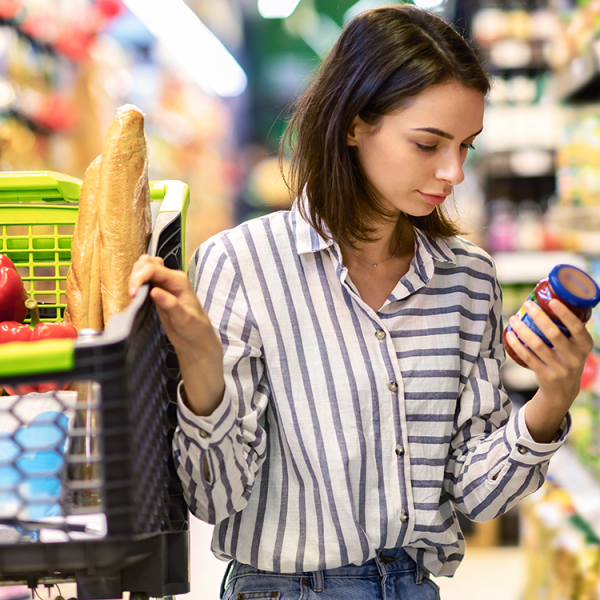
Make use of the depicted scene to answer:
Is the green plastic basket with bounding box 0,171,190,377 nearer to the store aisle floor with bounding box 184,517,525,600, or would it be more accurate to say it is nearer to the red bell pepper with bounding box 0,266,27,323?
the red bell pepper with bounding box 0,266,27,323

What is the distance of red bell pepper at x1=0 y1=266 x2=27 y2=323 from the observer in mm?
1131

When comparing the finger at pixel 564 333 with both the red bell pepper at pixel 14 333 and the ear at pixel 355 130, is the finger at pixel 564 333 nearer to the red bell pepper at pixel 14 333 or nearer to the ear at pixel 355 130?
the ear at pixel 355 130

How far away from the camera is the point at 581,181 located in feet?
8.36

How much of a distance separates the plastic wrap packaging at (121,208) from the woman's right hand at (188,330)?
0.18m

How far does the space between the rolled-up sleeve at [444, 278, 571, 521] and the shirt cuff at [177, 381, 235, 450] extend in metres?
0.49

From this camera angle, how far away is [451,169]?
1181 mm

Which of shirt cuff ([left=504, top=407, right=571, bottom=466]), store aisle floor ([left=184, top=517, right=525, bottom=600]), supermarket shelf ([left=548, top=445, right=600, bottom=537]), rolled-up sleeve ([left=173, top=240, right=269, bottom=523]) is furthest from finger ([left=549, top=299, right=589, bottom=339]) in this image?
store aisle floor ([left=184, top=517, right=525, bottom=600])

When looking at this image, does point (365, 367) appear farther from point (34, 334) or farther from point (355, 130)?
point (34, 334)

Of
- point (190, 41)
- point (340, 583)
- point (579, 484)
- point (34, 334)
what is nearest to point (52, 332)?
point (34, 334)

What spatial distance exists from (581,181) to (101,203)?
1.96 m

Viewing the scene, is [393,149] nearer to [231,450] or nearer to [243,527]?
[231,450]

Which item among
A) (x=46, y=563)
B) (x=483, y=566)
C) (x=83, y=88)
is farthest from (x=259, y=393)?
(x=83, y=88)

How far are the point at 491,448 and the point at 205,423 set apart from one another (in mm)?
531

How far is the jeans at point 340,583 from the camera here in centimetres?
120
